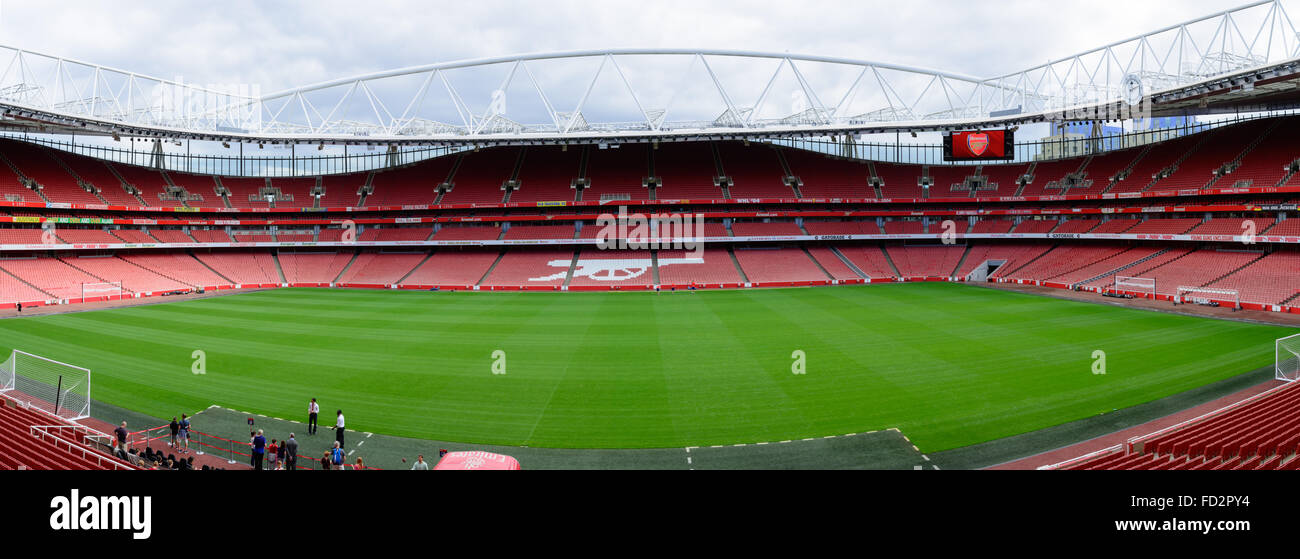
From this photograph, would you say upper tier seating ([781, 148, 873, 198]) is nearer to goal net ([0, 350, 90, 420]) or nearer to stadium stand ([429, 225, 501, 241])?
stadium stand ([429, 225, 501, 241])

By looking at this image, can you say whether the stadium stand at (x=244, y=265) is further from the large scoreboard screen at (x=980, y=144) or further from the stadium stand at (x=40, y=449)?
the large scoreboard screen at (x=980, y=144)

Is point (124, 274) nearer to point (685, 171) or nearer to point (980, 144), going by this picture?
point (685, 171)

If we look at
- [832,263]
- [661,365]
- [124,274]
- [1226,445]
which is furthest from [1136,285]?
[124,274]

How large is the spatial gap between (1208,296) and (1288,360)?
21.8 metres

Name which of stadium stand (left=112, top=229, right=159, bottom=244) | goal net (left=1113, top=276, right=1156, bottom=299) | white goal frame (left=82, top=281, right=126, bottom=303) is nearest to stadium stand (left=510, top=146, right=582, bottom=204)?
white goal frame (left=82, top=281, right=126, bottom=303)

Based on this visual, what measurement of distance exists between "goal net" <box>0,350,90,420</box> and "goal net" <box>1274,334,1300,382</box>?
1363 inches

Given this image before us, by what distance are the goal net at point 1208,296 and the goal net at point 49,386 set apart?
5240 cm

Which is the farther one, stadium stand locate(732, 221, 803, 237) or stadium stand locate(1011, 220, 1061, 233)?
stadium stand locate(732, 221, 803, 237)

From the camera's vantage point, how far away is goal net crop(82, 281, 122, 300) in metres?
41.9

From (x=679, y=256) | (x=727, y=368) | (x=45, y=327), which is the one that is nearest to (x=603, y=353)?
(x=727, y=368)

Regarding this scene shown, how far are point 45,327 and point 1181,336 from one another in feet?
180

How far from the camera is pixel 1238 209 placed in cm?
4166

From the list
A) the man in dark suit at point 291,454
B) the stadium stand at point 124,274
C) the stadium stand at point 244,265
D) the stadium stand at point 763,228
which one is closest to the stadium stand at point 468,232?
the stadium stand at point 244,265

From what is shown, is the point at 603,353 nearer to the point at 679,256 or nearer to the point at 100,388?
the point at 100,388
